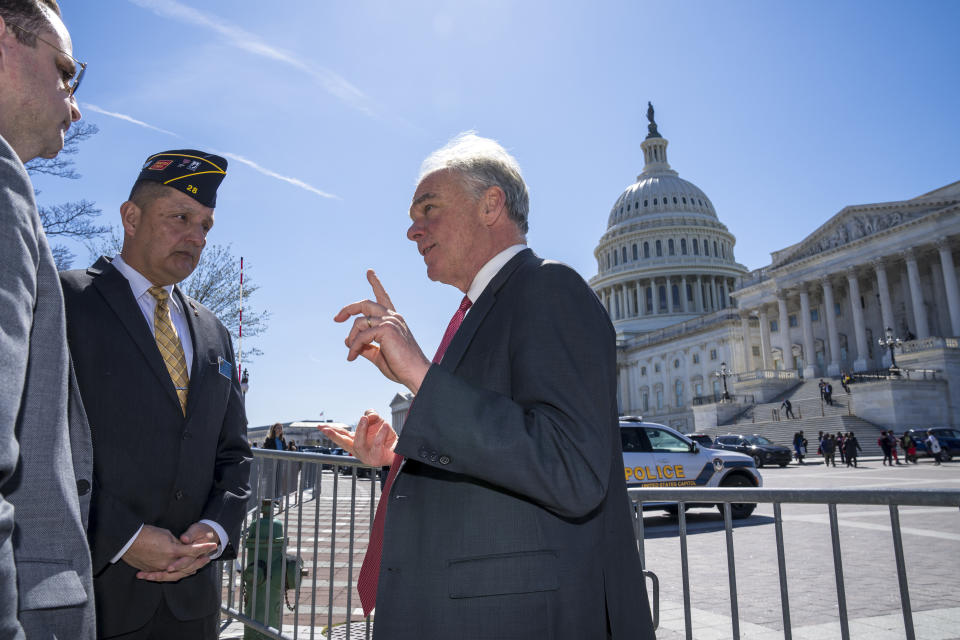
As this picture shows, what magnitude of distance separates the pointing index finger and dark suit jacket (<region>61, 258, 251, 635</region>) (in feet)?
3.77

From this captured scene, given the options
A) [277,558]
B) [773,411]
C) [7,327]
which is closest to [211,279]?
[277,558]

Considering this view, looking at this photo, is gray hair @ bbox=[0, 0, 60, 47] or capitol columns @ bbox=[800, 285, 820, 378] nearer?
gray hair @ bbox=[0, 0, 60, 47]

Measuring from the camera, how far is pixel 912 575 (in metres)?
2.89

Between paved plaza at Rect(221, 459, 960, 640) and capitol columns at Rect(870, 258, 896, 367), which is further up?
capitol columns at Rect(870, 258, 896, 367)

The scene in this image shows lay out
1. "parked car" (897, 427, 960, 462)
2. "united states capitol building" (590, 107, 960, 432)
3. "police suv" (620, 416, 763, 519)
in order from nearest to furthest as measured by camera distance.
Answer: "police suv" (620, 416, 763, 519), "parked car" (897, 427, 960, 462), "united states capitol building" (590, 107, 960, 432)

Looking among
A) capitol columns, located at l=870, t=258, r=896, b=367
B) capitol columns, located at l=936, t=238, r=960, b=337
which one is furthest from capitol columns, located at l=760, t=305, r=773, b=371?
capitol columns, located at l=936, t=238, r=960, b=337

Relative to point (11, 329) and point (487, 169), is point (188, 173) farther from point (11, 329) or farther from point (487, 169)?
point (11, 329)

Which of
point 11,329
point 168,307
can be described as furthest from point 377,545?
point 168,307

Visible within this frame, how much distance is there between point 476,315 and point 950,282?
57739 millimetres

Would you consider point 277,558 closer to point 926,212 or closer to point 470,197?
point 470,197

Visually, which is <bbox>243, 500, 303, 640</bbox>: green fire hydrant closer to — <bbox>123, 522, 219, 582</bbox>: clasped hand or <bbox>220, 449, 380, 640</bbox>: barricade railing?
<bbox>220, 449, 380, 640</bbox>: barricade railing

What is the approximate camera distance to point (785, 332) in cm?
6353

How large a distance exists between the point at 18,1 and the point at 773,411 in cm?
5138

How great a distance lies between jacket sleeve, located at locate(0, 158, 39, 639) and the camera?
3.97 ft
